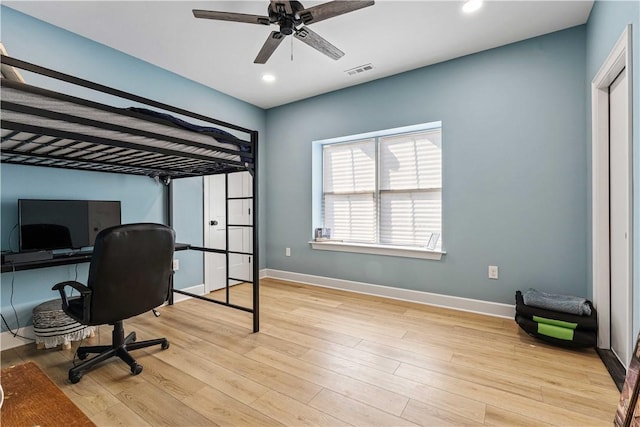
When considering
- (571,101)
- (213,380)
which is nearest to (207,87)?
(213,380)

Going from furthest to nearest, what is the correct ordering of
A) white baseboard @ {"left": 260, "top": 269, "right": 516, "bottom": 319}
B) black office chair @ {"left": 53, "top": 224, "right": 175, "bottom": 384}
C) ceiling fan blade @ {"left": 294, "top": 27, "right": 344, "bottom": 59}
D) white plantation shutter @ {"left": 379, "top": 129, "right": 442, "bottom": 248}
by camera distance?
white plantation shutter @ {"left": 379, "top": 129, "right": 442, "bottom": 248} → white baseboard @ {"left": 260, "top": 269, "right": 516, "bottom": 319} → ceiling fan blade @ {"left": 294, "top": 27, "right": 344, "bottom": 59} → black office chair @ {"left": 53, "top": 224, "right": 175, "bottom": 384}

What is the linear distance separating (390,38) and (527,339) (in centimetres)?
279

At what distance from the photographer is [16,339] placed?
2246 millimetres

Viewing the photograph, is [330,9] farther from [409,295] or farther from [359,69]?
[409,295]

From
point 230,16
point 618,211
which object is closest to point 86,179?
point 230,16

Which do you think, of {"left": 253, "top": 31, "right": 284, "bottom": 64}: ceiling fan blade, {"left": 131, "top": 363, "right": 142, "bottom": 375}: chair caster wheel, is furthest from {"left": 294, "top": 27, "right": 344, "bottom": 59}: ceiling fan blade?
{"left": 131, "top": 363, "right": 142, "bottom": 375}: chair caster wheel

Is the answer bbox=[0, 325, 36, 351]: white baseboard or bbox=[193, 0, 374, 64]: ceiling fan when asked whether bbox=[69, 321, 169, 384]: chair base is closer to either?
bbox=[0, 325, 36, 351]: white baseboard

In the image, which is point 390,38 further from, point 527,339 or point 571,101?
point 527,339

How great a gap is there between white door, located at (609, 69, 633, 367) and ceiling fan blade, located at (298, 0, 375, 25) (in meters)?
1.70

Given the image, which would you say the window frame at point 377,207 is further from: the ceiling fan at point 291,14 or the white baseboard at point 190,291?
the ceiling fan at point 291,14

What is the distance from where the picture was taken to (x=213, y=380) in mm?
1793

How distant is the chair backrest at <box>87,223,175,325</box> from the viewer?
1688mm

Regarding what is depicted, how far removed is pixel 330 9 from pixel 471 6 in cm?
121

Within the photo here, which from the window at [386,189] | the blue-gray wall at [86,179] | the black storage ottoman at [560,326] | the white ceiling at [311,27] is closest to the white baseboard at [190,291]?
the blue-gray wall at [86,179]
